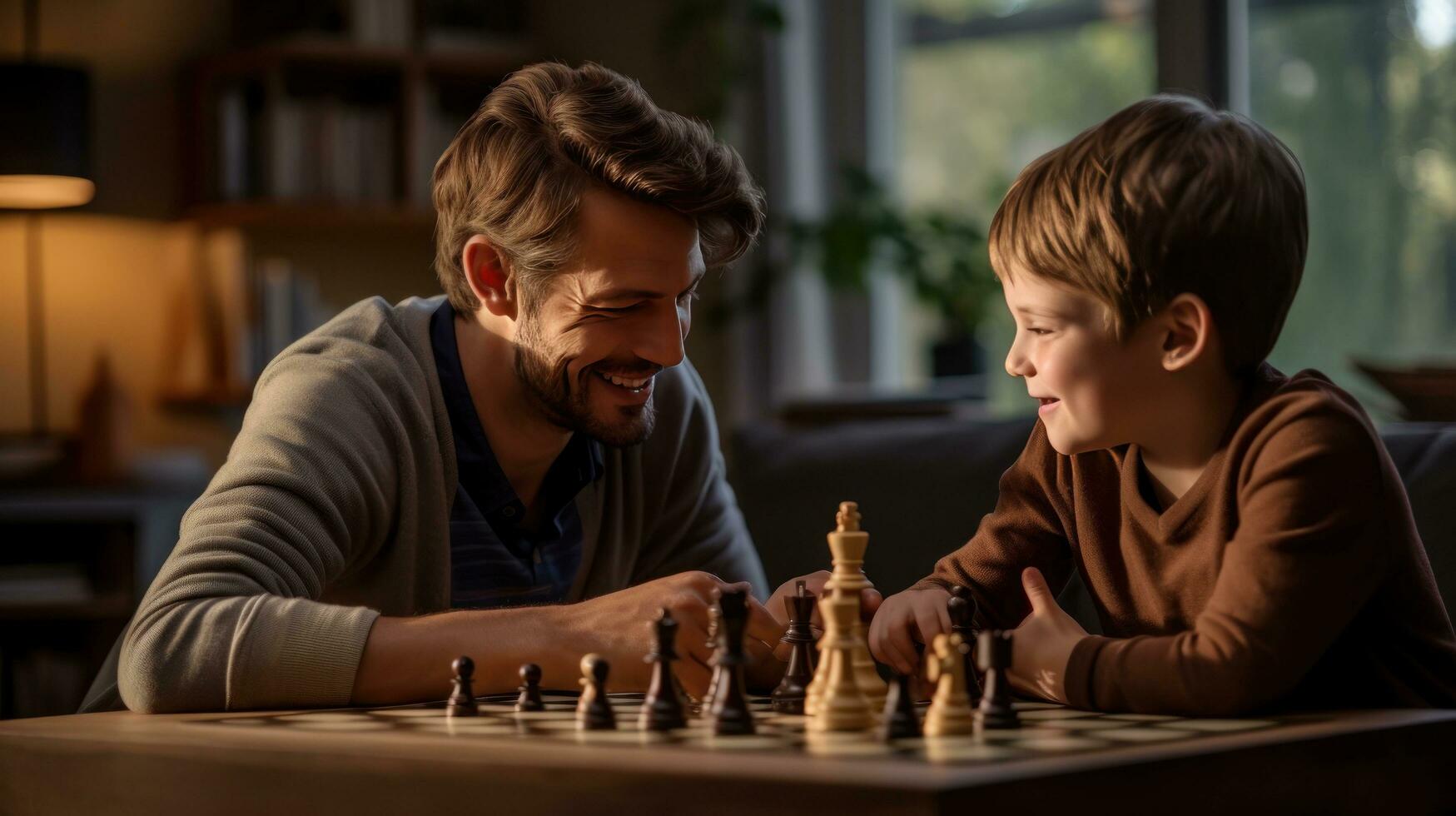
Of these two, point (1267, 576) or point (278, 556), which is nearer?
point (1267, 576)

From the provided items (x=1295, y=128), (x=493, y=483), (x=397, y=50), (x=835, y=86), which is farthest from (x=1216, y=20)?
(x=493, y=483)

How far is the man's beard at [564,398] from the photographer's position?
190 centimetres

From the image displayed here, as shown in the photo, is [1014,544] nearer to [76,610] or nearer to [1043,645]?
[1043,645]

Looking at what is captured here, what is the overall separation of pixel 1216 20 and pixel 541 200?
104 inches

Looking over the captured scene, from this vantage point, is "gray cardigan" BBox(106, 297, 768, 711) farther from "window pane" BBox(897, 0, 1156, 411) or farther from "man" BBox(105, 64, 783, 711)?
"window pane" BBox(897, 0, 1156, 411)

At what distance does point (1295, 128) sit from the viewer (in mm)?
3875

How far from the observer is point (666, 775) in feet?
3.22

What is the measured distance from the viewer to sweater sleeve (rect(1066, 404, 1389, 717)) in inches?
48.7

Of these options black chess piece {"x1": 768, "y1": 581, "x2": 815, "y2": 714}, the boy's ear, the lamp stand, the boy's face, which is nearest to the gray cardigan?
black chess piece {"x1": 768, "y1": 581, "x2": 815, "y2": 714}

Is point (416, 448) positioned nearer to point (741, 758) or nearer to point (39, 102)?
point (741, 758)

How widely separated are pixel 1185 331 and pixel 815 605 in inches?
16.3

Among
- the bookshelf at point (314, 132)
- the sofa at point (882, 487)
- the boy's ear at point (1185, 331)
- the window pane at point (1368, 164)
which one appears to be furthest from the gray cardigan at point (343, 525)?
the bookshelf at point (314, 132)

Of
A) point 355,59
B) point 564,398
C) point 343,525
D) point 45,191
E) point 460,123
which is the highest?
point 355,59

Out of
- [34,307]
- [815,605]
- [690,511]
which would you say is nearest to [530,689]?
[815,605]
